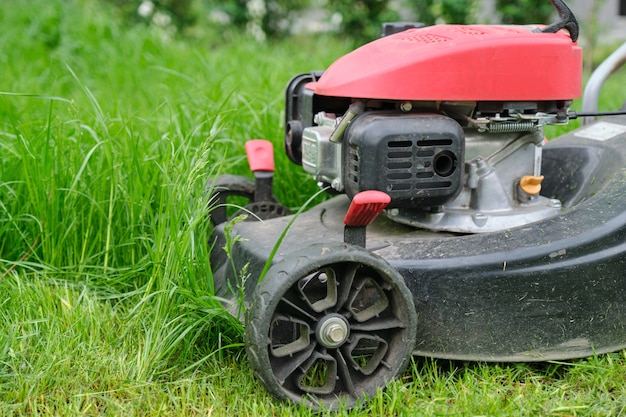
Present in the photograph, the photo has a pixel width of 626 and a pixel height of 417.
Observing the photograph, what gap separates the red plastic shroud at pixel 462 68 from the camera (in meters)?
1.88

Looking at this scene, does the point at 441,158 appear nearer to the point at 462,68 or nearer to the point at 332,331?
the point at 462,68

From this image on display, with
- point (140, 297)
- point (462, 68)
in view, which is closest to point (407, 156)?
point (462, 68)

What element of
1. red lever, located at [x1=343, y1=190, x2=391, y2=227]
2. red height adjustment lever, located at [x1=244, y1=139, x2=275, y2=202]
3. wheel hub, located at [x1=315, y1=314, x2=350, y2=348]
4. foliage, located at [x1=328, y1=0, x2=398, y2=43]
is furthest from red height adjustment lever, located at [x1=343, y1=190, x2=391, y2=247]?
foliage, located at [x1=328, y1=0, x2=398, y2=43]

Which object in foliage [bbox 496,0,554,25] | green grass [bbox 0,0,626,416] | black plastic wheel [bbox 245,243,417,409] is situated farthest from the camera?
foliage [bbox 496,0,554,25]

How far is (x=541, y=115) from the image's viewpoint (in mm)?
2018

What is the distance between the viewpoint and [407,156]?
1.86 m

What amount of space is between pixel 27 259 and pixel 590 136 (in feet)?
5.63

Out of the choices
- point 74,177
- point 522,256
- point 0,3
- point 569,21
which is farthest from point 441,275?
point 0,3

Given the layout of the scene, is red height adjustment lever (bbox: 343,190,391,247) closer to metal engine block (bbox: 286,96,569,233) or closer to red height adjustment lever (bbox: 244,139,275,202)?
metal engine block (bbox: 286,96,569,233)

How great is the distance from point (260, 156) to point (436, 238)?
0.71 metres

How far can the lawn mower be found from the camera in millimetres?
1727

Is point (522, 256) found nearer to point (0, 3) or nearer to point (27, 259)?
point (27, 259)

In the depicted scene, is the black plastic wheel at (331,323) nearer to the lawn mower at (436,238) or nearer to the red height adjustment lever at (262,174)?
the lawn mower at (436,238)

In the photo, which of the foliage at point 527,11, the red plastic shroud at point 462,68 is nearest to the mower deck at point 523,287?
the red plastic shroud at point 462,68
